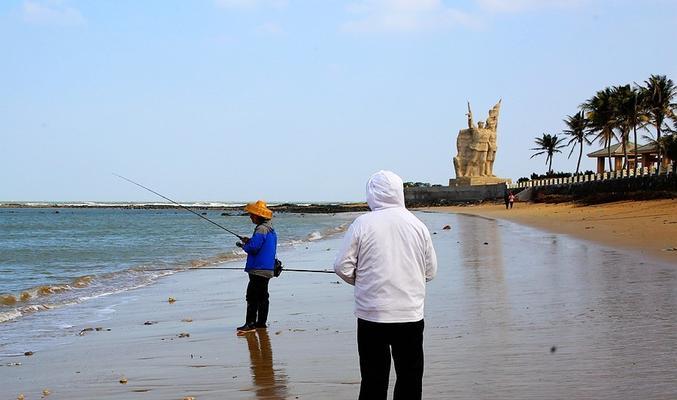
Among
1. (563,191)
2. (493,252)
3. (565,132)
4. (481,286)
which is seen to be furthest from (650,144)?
(481,286)

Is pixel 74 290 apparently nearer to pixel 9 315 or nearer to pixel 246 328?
pixel 9 315

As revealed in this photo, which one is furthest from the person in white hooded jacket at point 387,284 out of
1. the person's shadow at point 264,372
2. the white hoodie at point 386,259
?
the person's shadow at point 264,372

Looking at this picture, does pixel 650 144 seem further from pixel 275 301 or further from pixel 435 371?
pixel 435 371

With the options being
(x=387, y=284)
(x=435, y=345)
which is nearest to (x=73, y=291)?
(x=435, y=345)

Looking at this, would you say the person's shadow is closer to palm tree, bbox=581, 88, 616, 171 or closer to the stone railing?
the stone railing

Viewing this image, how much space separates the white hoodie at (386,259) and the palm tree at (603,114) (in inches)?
2260

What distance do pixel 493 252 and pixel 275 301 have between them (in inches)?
306

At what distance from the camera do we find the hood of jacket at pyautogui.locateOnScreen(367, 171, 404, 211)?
4.08m

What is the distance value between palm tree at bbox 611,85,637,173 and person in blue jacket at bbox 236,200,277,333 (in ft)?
159

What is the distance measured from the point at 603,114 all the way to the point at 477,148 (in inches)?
746

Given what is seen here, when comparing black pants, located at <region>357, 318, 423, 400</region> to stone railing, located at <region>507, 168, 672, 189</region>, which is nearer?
black pants, located at <region>357, 318, 423, 400</region>

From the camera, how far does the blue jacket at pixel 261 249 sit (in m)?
7.98

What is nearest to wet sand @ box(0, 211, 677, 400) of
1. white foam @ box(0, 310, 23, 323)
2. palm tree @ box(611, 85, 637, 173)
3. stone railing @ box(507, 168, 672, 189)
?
white foam @ box(0, 310, 23, 323)

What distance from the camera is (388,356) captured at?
4078 mm
